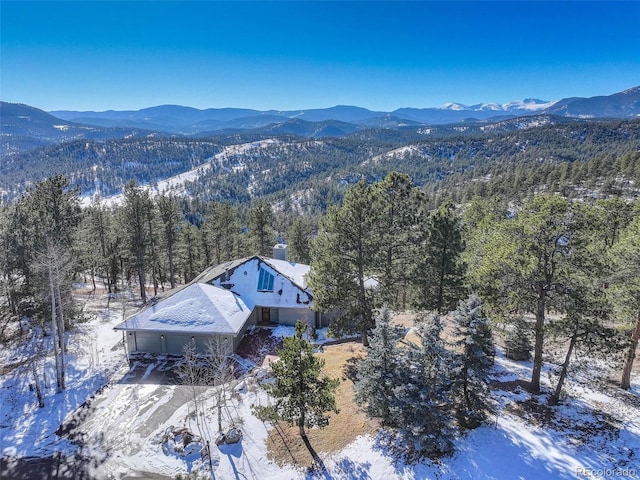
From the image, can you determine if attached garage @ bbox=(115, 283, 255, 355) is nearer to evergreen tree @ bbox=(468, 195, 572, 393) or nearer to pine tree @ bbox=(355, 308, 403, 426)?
pine tree @ bbox=(355, 308, 403, 426)

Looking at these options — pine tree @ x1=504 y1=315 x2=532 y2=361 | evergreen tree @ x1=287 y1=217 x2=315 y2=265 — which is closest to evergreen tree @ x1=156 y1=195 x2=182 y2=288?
evergreen tree @ x1=287 y1=217 x2=315 y2=265

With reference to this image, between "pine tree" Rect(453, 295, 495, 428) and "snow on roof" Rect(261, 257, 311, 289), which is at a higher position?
"pine tree" Rect(453, 295, 495, 428)

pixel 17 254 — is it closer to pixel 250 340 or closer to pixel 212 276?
pixel 212 276

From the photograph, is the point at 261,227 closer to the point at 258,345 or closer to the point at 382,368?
the point at 258,345

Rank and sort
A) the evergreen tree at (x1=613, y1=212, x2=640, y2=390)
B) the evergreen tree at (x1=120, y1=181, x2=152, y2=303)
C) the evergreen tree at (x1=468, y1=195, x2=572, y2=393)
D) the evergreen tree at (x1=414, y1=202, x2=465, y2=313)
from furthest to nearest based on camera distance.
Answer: the evergreen tree at (x1=120, y1=181, x2=152, y2=303) → the evergreen tree at (x1=414, y1=202, x2=465, y2=313) → the evergreen tree at (x1=613, y1=212, x2=640, y2=390) → the evergreen tree at (x1=468, y1=195, x2=572, y2=393)

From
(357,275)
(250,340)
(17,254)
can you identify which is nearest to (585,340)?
(357,275)

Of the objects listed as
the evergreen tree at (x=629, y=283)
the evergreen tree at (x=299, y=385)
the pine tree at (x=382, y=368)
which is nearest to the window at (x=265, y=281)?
the evergreen tree at (x=299, y=385)

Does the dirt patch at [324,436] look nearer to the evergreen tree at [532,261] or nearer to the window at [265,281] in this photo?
the evergreen tree at [532,261]
